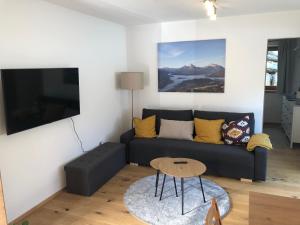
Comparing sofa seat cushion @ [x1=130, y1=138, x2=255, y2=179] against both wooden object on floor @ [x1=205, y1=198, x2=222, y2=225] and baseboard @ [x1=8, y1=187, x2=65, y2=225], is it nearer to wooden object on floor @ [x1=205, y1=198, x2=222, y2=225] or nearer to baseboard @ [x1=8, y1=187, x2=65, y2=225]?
baseboard @ [x1=8, y1=187, x2=65, y2=225]

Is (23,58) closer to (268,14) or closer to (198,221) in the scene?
(198,221)

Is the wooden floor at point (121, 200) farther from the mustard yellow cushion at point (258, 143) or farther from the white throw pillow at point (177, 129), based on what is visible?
the white throw pillow at point (177, 129)

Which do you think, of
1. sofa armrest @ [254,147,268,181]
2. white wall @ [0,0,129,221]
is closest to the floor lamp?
white wall @ [0,0,129,221]

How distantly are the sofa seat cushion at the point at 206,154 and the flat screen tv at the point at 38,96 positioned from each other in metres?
1.24

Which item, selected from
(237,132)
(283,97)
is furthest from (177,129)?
(283,97)

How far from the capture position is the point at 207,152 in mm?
3619

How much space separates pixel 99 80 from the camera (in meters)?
4.05

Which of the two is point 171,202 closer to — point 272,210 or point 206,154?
point 206,154

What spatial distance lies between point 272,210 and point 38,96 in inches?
94.7

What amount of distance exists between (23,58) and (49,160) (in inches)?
48.2

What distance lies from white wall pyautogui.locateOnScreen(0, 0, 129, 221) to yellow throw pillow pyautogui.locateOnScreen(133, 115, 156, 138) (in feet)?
1.72

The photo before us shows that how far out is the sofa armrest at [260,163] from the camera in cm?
336

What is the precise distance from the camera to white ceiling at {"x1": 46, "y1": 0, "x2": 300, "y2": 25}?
3086 mm

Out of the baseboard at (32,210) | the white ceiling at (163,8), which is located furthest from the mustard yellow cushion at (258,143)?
the baseboard at (32,210)
